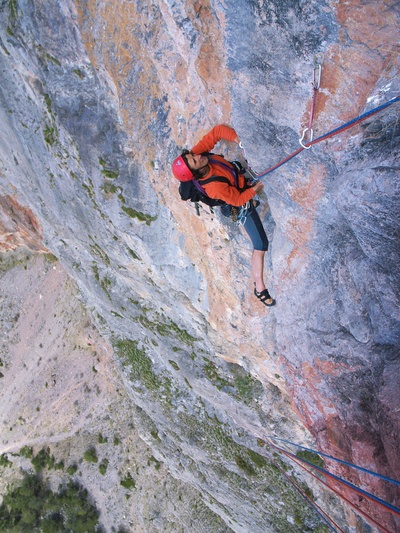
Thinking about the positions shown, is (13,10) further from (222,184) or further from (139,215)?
(222,184)

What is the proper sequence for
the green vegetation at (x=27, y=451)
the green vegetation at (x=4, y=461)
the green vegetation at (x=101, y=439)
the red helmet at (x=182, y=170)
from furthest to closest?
1. the green vegetation at (x=4, y=461)
2. the green vegetation at (x=27, y=451)
3. the green vegetation at (x=101, y=439)
4. the red helmet at (x=182, y=170)

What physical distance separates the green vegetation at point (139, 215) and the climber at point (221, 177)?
3.09m

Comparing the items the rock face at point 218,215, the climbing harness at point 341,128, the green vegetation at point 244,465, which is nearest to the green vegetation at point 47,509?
the rock face at point 218,215

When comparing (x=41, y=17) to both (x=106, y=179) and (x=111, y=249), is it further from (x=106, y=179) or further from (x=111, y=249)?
(x=111, y=249)

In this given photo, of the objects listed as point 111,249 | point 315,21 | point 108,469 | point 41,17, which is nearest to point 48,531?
point 108,469

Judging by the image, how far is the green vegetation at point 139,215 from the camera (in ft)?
29.9

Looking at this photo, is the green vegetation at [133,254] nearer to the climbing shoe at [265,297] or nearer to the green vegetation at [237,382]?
the green vegetation at [237,382]

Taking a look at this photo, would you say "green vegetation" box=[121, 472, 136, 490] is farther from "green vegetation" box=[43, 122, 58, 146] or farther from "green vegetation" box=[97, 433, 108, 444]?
"green vegetation" box=[43, 122, 58, 146]

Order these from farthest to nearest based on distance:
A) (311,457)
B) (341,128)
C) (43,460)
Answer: (43,460)
(311,457)
(341,128)

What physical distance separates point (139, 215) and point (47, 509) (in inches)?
558

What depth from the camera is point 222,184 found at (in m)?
5.78

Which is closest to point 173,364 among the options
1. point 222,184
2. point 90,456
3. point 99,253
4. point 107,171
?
point 99,253

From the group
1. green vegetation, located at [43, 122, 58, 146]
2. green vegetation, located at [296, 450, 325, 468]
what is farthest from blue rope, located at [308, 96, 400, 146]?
green vegetation, located at [43, 122, 58, 146]

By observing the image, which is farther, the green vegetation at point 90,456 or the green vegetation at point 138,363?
the green vegetation at point 90,456
